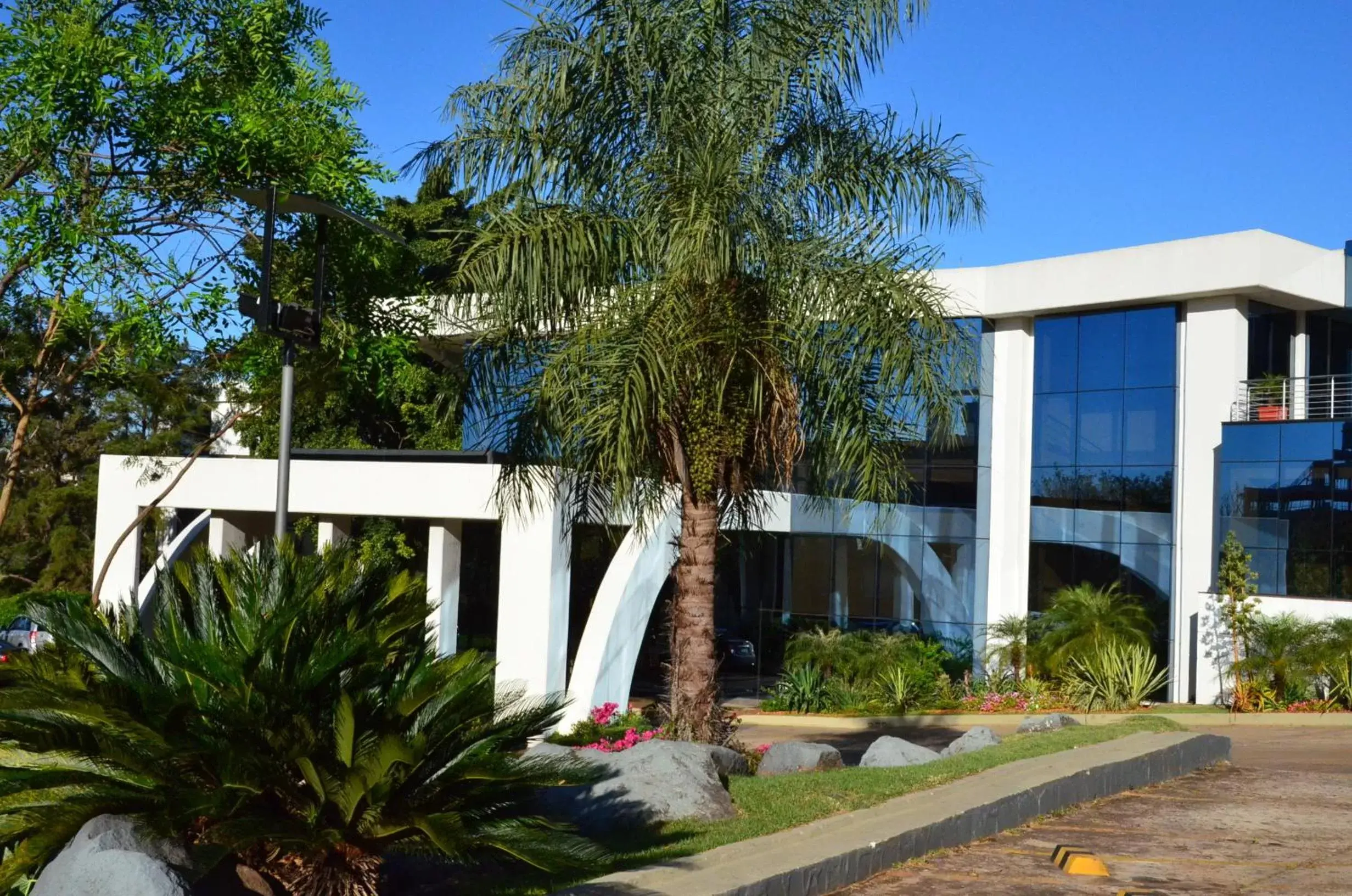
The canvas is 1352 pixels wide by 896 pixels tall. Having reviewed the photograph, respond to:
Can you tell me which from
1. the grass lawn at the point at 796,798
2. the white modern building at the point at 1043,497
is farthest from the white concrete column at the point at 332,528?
the grass lawn at the point at 796,798

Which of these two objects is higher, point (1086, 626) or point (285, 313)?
point (285, 313)

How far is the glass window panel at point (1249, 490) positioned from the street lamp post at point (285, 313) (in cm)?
1817

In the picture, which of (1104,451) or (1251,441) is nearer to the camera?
(1251,441)

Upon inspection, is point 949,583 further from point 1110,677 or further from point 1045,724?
point 1045,724

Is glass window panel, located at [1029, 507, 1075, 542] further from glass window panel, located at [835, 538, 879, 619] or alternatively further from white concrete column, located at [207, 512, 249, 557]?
white concrete column, located at [207, 512, 249, 557]

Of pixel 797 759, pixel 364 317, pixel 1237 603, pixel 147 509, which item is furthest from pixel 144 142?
pixel 1237 603

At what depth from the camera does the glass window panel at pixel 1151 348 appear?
2588 cm

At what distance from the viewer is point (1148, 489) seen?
85.7 feet

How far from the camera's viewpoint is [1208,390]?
995 inches

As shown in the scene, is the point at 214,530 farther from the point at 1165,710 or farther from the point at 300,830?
the point at 300,830

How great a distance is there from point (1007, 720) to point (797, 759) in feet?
39.9

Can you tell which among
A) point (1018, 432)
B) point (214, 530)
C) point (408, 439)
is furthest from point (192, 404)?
point (1018, 432)

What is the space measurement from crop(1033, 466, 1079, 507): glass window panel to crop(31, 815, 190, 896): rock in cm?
2333

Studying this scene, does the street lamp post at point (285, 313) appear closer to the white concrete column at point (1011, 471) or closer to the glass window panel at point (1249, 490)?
the glass window panel at point (1249, 490)
